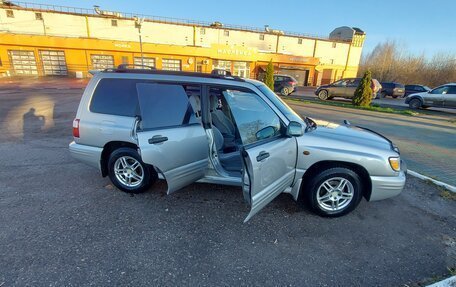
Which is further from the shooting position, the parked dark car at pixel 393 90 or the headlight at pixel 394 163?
the parked dark car at pixel 393 90

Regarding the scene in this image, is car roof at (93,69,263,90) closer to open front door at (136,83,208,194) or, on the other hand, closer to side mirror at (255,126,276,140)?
open front door at (136,83,208,194)

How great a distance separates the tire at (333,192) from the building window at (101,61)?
34.7 m

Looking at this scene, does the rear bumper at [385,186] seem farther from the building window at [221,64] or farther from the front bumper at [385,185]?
the building window at [221,64]

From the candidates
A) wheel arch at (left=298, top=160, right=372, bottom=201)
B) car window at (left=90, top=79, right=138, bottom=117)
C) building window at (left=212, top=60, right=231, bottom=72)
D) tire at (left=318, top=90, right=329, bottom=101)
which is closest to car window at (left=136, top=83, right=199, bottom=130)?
car window at (left=90, top=79, right=138, bottom=117)

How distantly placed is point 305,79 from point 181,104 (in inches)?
1746

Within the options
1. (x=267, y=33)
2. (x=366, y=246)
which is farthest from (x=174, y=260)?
(x=267, y=33)

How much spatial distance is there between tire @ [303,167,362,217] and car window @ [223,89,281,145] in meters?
0.84

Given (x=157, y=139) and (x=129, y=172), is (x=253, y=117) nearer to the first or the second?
(x=157, y=139)

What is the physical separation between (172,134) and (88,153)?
157cm

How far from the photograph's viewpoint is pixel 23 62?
29.1m

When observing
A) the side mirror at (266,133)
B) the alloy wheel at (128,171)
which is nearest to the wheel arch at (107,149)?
the alloy wheel at (128,171)

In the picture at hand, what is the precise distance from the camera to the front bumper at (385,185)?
3057mm

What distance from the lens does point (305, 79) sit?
1716 inches

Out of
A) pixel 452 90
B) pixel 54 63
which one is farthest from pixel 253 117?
pixel 54 63
